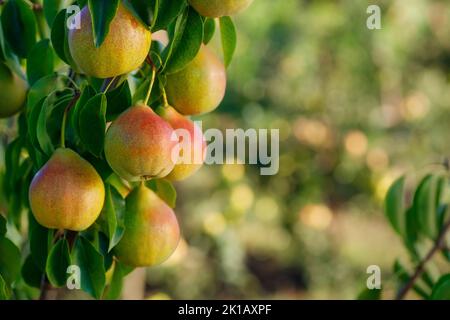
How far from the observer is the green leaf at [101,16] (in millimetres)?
573

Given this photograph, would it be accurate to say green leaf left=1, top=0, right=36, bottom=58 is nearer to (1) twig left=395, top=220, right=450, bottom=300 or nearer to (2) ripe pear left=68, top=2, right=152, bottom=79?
(2) ripe pear left=68, top=2, right=152, bottom=79

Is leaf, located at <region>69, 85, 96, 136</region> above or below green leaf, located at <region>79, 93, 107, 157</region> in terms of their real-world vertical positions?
above

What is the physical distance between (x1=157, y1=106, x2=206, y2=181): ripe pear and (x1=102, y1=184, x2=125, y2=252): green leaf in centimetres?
6

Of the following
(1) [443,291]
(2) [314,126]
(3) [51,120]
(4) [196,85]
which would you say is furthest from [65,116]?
(2) [314,126]

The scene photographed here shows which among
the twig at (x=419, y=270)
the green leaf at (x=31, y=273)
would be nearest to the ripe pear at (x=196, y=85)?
the green leaf at (x=31, y=273)

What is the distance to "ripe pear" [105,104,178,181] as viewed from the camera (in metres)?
0.60

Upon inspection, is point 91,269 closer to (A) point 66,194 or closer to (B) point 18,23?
(A) point 66,194

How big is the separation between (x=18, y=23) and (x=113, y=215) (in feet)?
0.86

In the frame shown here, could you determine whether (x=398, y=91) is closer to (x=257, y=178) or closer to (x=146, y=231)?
(x=257, y=178)

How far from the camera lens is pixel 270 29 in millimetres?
3002

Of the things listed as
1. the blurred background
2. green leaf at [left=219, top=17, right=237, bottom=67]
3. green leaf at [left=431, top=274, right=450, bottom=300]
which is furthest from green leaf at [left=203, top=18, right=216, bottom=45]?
the blurred background

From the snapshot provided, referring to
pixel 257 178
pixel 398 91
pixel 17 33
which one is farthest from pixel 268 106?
pixel 17 33

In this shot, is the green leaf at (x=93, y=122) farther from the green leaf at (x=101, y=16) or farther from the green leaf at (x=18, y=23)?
the green leaf at (x=18, y=23)

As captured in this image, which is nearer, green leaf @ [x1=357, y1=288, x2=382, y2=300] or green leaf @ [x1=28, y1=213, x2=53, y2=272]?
green leaf @ [x1=28, y1=213, x2=53, y2=272]
